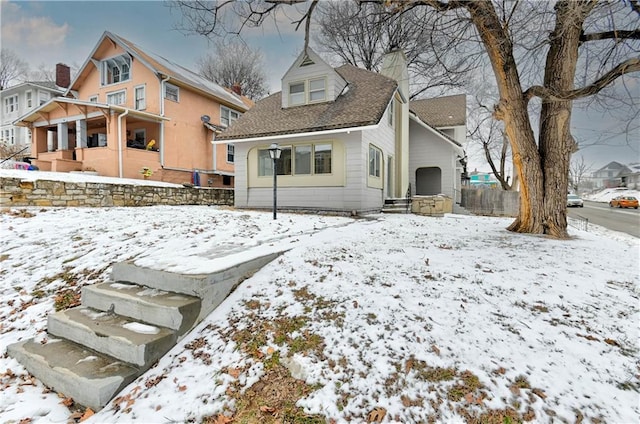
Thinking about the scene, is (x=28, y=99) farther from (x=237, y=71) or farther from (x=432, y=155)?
(x=432, y=155)

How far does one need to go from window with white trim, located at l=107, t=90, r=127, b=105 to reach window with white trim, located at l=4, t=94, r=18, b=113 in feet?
55.5

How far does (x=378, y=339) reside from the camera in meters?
2.66

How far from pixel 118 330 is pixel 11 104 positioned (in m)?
36.5

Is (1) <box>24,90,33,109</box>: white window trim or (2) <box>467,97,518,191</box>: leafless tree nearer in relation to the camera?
(2) <box>467,97,518,191</box>: leafless tree

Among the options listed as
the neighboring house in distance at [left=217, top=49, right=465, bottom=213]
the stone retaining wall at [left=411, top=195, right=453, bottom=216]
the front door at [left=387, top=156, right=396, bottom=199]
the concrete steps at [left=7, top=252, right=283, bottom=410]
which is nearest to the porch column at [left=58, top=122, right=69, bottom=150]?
the neighboring house in distance at [left=217, top=49, right=465, bottom=213]

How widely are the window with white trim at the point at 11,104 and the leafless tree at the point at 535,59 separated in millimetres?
31463

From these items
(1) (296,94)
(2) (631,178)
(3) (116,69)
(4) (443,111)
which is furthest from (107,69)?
(2) (631,178)

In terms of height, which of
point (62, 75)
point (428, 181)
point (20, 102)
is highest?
point (62, 75)

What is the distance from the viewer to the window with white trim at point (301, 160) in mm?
11000

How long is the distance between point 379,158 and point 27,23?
2185 cm

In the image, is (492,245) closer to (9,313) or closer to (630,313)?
(630,313)

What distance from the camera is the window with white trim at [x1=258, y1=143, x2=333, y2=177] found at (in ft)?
36.1

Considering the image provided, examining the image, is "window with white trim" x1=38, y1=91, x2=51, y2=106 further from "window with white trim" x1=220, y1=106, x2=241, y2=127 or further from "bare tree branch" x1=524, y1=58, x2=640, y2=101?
"bare tree branch" x1=524, y1=58, x2=640, y2=101

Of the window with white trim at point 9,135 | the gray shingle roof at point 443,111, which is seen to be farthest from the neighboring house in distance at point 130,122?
the gray shingle roof at point 443,111
